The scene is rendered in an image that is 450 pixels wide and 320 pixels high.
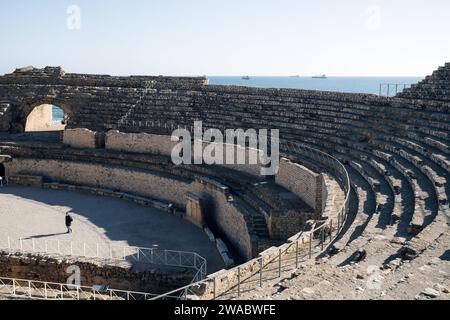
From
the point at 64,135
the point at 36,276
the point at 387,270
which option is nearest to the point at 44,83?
the point at 64,135

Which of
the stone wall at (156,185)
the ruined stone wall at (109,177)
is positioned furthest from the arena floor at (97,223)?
the ruined stone wall at (109,177)

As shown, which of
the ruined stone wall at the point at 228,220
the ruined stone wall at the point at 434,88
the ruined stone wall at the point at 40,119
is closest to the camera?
the ruined stone wall at the point at 228,220

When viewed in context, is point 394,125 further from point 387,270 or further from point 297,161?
point 387,270

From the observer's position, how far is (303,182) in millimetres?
16328

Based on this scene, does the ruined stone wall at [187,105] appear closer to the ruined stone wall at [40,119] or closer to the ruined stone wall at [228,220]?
the ruined stone wall at [40,119]

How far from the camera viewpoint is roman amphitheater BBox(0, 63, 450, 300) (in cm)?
967

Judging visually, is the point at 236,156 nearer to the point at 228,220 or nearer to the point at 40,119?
the point at 228,220

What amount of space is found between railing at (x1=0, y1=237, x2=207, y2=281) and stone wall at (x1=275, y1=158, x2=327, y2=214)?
3.83 m

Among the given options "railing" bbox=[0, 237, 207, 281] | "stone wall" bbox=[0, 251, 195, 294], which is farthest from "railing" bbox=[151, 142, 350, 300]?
"railing" bbox=[0, 237, 207, 281]

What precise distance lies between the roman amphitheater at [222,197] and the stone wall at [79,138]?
0.31 ft

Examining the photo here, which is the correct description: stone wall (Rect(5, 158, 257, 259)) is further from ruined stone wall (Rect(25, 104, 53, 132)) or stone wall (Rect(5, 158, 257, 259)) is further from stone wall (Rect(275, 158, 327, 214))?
ruined stone wall (Rect(25, 104, 53, 132))

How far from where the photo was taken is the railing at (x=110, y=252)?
15.2m

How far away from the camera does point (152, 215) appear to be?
20.3 meters

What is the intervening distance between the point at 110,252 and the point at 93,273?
53.0 inches
